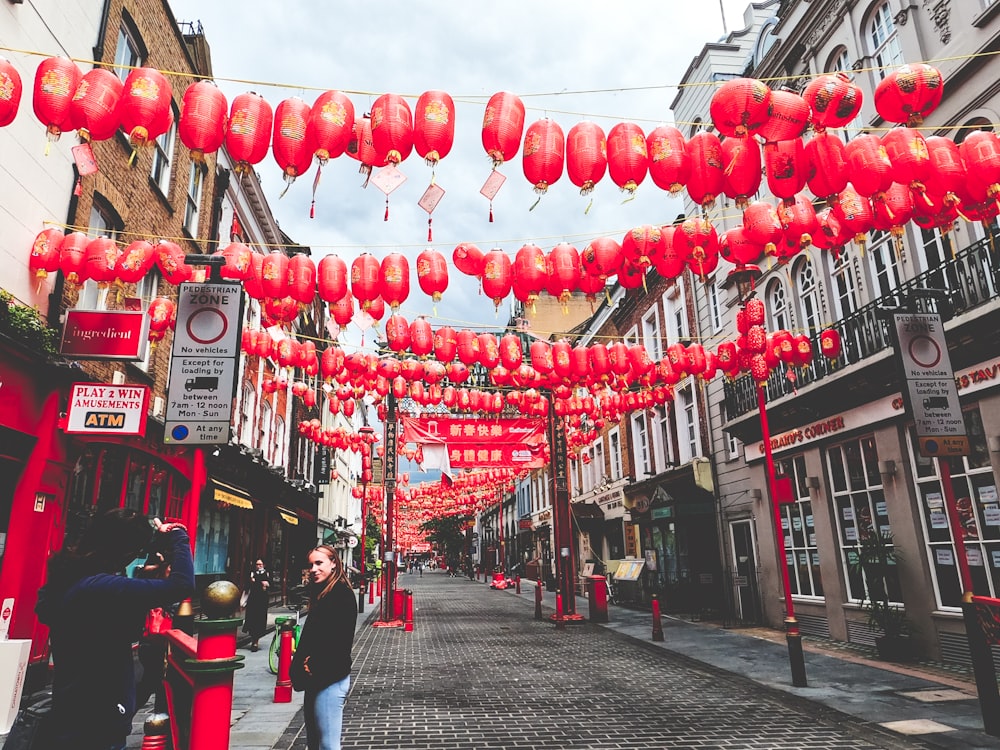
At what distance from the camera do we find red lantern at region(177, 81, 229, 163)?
587 centimetres

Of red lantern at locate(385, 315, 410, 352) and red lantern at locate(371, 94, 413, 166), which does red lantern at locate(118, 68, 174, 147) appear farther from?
red lantern at locate(385, 315, 410, 352)

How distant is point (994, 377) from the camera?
31.1ft

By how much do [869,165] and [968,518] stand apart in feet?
24.3

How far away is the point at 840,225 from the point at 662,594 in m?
15.5

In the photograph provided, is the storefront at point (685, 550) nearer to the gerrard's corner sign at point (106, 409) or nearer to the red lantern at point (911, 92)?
the red lantern at point (911, 92)

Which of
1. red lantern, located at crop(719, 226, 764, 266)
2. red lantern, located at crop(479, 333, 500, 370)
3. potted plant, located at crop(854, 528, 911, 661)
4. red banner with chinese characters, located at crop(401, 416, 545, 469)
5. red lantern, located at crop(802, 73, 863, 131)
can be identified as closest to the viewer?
red lantern, located at crop(802, 73, 863, 131)

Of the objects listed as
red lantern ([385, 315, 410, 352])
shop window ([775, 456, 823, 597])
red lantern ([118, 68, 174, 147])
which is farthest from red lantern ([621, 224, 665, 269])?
shop window ([775, 456, 823, 597])

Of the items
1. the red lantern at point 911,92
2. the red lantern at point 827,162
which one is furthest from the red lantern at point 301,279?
the red lantern at point 911,92

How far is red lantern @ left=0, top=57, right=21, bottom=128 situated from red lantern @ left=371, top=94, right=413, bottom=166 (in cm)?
310

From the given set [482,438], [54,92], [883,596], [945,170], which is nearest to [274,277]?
[54,92]

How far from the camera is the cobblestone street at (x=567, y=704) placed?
6570 millimetres

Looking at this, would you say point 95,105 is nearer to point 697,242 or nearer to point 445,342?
point 697,242

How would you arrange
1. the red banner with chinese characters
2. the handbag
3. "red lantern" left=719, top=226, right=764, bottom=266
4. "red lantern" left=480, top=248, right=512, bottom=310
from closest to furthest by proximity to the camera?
the handbag → "red lantern" left=719, top=226, right=764, bottom=266 → "red lantern" left=480, top=248, right=512, bottom=310 → the red banner with chinese characters

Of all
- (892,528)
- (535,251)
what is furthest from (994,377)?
(535,251)
